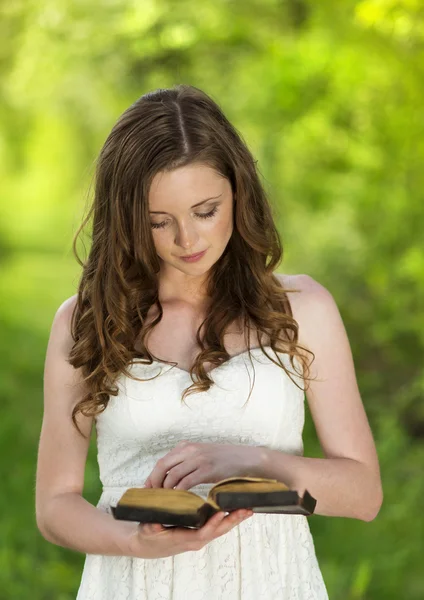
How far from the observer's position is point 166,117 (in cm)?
223

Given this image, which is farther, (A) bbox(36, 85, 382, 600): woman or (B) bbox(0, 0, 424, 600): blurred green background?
(B) bbox(0, 0, 424, 600): blurred green background

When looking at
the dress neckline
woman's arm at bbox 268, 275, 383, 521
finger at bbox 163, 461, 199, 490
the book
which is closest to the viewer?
the book

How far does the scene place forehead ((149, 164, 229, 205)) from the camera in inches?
84.8

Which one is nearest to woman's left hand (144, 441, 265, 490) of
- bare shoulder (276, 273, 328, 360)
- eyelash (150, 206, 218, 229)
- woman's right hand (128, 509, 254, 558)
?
woman's right hand (128, 509, 254, 558)

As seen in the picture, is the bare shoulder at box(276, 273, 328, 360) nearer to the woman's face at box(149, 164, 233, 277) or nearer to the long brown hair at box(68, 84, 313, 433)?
the long brown hair at box(68, 84, 313, 433)

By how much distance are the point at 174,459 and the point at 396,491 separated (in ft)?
12.4

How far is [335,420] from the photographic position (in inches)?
87.7

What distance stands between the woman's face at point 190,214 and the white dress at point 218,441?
26 cm

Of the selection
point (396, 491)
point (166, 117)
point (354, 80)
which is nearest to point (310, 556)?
point (166, 117)

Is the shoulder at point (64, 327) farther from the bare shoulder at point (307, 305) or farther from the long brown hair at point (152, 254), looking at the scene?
the bare shoulder at point (307, 305)

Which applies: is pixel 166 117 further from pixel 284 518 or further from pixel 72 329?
pixel 284 518

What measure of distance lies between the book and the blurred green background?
3209 mm

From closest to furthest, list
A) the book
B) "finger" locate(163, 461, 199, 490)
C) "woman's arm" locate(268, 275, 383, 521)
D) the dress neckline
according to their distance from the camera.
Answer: the book → "finger" locate(163, 461, 199, 490) → "woman's arm" locate(268, 275, 383, 521) → the dress neckline

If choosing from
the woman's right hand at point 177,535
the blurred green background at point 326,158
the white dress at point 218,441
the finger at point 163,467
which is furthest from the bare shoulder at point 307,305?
the blurred green background at point 326,158
